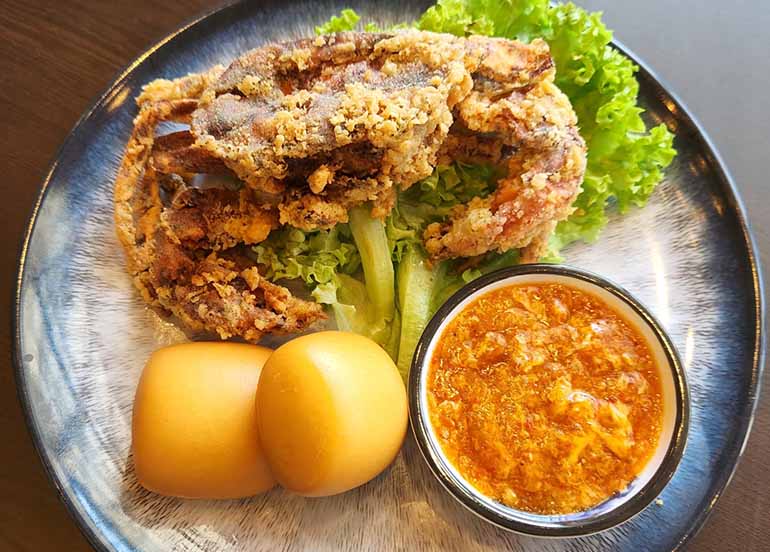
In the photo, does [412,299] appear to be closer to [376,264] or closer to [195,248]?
[376,264]

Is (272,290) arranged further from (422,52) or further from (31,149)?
(31,149)

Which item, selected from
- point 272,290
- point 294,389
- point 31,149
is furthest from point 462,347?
point 31,149

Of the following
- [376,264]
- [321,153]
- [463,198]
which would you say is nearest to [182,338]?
[376,264]

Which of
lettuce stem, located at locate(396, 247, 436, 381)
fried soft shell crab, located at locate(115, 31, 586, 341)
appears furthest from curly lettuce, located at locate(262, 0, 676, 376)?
fried soft shell crab, located at locate(115, 31, 586, 341)

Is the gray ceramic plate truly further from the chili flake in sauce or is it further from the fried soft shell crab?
the chili flake in sauce

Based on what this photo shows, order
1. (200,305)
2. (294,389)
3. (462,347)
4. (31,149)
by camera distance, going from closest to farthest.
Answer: (294,389) < (462,347) < (200,305) < (31,149)

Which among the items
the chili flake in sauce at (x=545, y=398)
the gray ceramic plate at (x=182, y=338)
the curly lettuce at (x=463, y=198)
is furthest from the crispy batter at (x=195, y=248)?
the chili flake in sauce at (x=545, y=398)

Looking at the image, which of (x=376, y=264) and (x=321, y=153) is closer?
(x=321, y=153)
